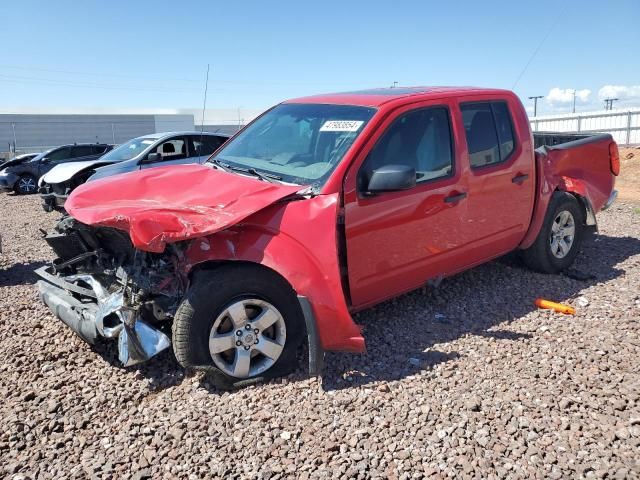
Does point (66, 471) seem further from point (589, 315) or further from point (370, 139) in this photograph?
point (589, 315)

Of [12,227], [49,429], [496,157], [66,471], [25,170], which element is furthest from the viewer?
[25,170]

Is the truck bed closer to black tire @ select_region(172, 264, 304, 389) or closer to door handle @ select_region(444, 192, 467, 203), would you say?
door handle @ select_region(444, 192, 467, 203)

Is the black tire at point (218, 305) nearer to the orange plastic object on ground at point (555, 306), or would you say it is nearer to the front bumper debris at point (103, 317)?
the front bumper debris at point (103, 317)

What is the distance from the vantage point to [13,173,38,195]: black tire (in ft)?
57.8

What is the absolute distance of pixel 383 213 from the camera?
3811 mm

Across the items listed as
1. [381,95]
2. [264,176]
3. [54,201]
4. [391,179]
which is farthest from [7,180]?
[391,179]

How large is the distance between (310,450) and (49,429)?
151 centimetres

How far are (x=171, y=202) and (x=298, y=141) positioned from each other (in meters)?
1.18

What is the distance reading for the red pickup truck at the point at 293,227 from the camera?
3334 millimetres

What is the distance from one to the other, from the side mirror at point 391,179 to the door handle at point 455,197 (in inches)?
27.1

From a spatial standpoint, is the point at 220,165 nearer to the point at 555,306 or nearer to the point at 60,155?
the point at 555,306


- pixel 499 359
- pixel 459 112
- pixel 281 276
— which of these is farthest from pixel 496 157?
pixel 281 276

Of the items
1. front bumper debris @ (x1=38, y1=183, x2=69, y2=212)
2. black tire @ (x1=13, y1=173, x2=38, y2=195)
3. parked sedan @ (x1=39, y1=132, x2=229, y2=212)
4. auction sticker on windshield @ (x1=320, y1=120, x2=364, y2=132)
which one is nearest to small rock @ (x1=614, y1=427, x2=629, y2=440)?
auction sticker on windshield @ (x1=320, y1=120, x2=364, y2=132)

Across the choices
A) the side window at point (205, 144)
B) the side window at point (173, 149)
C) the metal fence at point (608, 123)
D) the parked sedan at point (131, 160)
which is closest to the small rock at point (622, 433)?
the parked sedan at point (131, 160)
